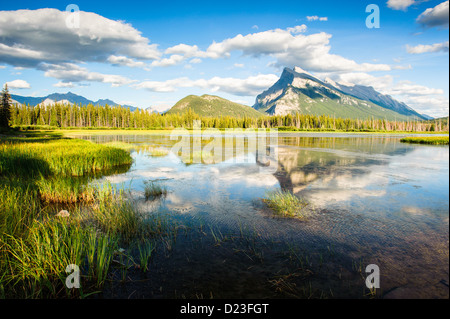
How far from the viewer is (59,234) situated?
8.21 m

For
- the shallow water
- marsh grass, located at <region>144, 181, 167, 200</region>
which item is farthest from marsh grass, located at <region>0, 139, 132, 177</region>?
marsh grass, located at <region>144, 181, 167, 200</region>

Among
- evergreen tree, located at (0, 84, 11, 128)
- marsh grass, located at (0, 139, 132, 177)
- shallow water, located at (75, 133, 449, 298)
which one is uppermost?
evergreen tree, located at (0, 84, 11, 128)

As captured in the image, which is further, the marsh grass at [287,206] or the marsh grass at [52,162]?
the marsh grass at [52,162]

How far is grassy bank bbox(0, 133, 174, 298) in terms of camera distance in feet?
19.6

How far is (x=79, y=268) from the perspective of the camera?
644 cm

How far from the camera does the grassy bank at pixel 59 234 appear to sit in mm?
5965

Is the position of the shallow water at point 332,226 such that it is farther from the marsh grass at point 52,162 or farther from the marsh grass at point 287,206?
the marsh grass at point 52,162

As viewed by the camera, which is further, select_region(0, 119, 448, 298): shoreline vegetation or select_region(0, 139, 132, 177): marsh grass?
select_region(0, 139, 132, 177): marsh grass

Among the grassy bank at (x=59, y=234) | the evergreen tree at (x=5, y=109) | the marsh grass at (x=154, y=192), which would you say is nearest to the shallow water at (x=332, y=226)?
the marsh grass at (x=154, y=192)

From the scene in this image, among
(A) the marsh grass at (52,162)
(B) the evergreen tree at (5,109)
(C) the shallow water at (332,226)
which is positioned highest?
(B) the evergreen tree at (5,109)

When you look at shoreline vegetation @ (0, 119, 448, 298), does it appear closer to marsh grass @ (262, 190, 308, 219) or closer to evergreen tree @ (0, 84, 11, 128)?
marsh grass @ (262, 190, 308, 219)

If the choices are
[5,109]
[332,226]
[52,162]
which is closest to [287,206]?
[332,226]

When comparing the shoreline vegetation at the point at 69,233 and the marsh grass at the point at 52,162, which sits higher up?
the marsh grass at the point at 52,162
